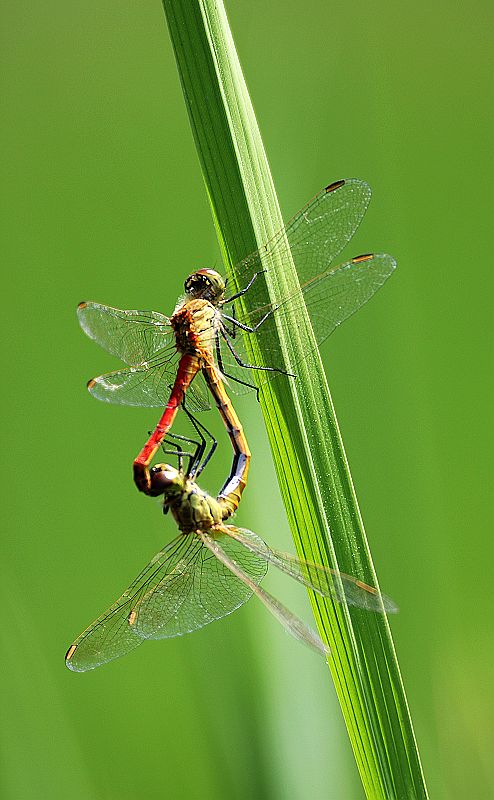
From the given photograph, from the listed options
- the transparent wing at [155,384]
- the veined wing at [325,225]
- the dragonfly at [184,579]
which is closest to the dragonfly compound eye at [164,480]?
the dragonfly at [184,579]

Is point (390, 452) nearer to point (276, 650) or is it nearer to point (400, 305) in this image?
point (400, 305)

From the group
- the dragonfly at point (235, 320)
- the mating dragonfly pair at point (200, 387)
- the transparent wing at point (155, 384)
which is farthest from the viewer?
the transparent wing at point (155, 384)

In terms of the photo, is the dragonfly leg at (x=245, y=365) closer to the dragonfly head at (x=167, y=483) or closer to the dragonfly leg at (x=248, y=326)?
the dragonfly leg at (x=248, y=326)

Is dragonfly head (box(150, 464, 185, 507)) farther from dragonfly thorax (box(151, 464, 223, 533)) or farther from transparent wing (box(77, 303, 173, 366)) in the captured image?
transparent wing (box(77, 303, 173, 366))

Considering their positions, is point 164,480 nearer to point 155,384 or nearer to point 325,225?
point 155,384

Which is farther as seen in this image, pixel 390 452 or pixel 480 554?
pixel 480 554

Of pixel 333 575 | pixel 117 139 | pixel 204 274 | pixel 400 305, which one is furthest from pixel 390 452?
pixel 117 139

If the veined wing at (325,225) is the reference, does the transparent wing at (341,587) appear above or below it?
below
